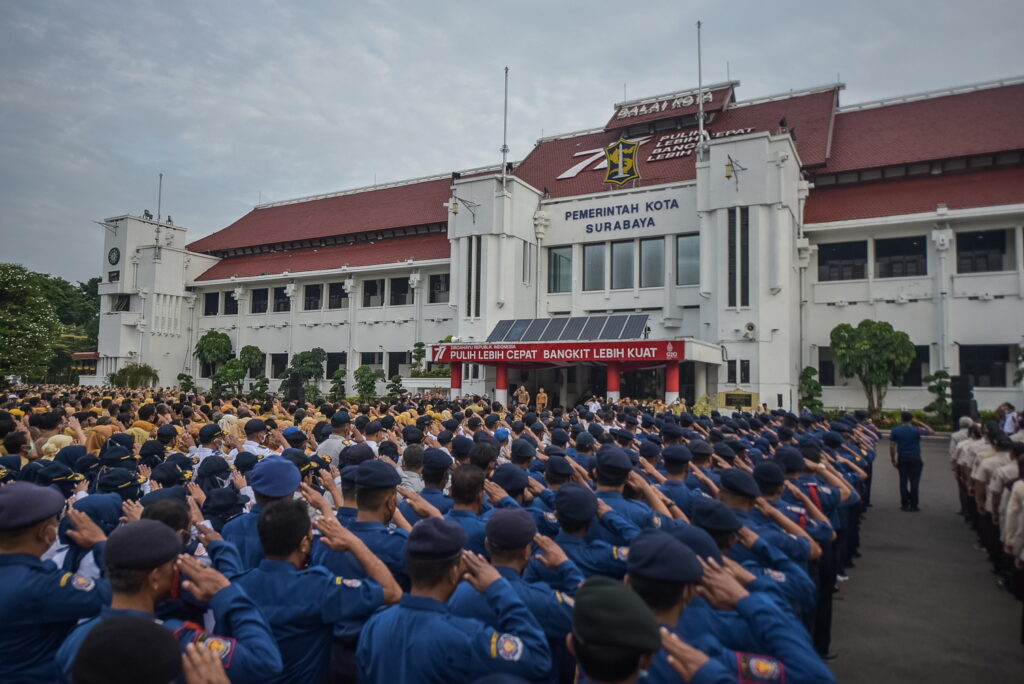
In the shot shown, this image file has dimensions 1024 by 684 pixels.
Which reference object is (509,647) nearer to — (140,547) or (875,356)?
(140,547)

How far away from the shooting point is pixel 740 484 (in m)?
3.94

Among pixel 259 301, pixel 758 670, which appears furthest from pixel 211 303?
pixel 758 670

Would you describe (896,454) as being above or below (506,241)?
below

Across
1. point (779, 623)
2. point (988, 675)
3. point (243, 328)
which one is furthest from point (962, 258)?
point (243, 328)

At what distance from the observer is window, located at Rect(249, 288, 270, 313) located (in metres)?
39.8

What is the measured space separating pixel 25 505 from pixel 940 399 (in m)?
26.5

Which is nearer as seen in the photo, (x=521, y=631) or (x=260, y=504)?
(x=521, y=631)

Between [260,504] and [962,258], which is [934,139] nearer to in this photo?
[962,258]

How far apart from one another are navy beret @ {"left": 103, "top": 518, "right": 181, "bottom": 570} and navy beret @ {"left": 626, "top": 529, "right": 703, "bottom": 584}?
1728 mm

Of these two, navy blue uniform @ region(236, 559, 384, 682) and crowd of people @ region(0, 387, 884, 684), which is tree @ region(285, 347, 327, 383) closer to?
crowd of people @ region(0, 387, 884, 684)

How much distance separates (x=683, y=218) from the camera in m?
28.5

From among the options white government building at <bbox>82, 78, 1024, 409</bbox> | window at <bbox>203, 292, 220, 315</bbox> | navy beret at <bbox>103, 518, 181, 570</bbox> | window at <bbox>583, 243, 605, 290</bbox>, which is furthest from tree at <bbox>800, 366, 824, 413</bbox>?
window at <bbox>203, 292, 220, 315</bbox>

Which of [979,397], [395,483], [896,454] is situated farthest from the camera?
[979,397]

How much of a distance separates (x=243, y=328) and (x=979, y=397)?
37242mm
